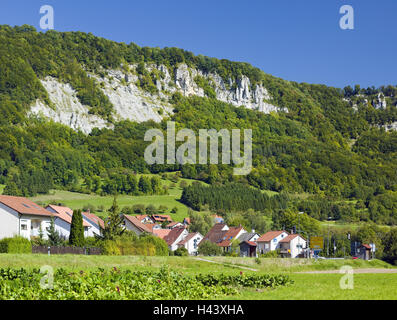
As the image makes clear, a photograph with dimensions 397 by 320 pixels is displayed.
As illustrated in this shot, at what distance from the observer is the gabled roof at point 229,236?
100894 millimetres

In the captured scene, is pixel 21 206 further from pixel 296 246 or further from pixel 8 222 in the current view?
pixel 296 246

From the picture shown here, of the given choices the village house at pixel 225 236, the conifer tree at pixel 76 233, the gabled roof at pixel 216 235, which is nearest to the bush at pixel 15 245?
the conifer tree at pixel 76 233

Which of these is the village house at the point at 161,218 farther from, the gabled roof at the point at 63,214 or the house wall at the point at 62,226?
the house wall at the point at 62,226

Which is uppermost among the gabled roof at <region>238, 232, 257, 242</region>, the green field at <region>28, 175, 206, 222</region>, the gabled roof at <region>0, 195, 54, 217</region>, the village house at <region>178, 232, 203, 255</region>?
the gabled roof at <region>0, 195, 54, 217</region>

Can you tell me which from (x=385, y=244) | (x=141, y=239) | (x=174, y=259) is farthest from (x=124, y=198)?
(x=174, y=259)

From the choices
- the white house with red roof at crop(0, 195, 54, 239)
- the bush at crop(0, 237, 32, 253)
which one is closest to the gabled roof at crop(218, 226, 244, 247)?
the white house with red roof at crop(0, 195, 54, 239)

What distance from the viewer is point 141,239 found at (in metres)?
52.4

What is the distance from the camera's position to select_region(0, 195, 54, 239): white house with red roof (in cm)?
5375

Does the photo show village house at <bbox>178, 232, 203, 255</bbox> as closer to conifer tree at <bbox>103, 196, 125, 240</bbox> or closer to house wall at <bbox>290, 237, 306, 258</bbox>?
house wall at <bbox>290, 237, 306, 258</bbox>

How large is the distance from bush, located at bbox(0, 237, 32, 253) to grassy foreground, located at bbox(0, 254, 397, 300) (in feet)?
19.6
